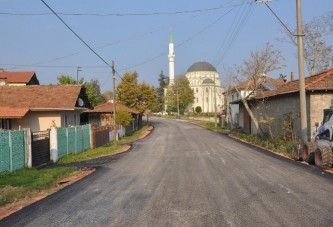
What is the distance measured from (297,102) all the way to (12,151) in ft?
62.3

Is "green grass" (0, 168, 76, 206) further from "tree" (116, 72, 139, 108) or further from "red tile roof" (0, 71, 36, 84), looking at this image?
"tree" (116, 72, 139, 108)

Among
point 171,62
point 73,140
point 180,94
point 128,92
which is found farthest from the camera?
point 171,62

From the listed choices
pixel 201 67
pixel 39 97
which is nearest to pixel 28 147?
pixel 39 97

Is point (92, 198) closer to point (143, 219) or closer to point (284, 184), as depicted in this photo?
point (143, 219)

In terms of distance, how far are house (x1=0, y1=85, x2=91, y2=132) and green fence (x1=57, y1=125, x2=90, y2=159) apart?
240 centimetres

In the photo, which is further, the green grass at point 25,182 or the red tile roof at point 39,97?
the red tile roof at point 39,97

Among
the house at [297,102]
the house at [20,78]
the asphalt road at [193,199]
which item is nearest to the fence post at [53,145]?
the asphalt road at [193,199]

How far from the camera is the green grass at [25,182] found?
38.6 ft

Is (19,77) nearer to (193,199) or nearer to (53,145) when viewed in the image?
(53,145)

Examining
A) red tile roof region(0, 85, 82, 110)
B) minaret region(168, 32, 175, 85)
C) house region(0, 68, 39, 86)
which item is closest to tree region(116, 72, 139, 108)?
Result: house region(0, 68, 39, 86)

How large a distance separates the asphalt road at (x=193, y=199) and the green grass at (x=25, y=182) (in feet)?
3.24

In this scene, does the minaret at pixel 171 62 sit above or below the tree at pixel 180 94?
above

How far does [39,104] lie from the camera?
3033 cm

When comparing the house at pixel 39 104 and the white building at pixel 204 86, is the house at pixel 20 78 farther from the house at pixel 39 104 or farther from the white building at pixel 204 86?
the white building at pixel 204 86
